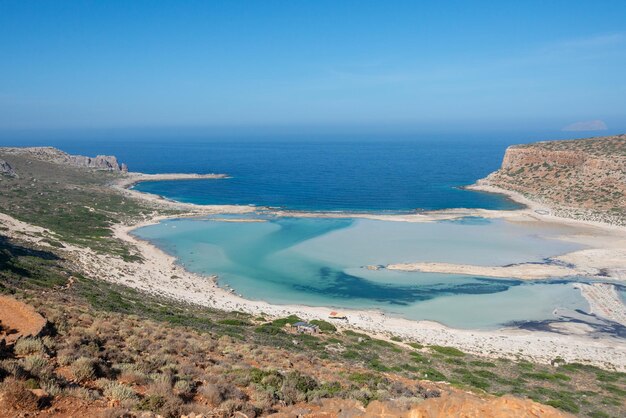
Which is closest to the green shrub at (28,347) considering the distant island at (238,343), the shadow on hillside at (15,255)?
the distant island at (238,343)

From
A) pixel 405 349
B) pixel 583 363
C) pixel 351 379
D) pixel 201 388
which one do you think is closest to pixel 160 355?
pixel 201 388

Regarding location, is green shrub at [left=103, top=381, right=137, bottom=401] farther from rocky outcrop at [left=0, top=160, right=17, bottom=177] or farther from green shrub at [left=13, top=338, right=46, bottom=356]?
rocky outcrop at [left=0, top=160, right=17, bottom=177]

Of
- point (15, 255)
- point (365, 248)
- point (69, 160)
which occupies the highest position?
point (69, 160)

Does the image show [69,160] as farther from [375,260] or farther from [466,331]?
[466,331]

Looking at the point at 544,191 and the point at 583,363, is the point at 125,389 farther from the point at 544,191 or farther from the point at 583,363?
the point at 544,191

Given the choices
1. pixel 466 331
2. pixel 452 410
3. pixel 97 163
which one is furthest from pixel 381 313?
pixel 97 163

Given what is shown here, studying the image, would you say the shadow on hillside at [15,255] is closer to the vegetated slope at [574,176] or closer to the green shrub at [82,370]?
the green shrub at [82,370]
